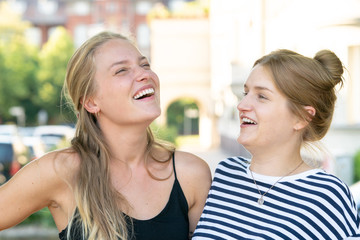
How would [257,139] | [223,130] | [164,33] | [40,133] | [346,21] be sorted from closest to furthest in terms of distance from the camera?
1. [257,139]
2. [346,21]
3. [40,133]
4. [223,130]
5. [164,33]

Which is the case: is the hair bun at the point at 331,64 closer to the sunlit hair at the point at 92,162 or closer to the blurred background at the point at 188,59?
the blurred background at the point at 188,59

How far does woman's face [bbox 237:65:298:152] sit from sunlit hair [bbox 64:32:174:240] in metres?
0.52

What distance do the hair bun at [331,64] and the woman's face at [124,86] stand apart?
0.77m

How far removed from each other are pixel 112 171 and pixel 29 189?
0.41m

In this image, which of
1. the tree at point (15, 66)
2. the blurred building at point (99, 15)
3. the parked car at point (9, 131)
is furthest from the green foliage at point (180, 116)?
the parked car at point (9, 131)

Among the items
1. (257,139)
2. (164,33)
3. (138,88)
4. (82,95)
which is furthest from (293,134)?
(164,33)

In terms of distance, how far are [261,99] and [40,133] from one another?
21920mm

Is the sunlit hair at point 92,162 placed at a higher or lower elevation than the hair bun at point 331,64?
lower

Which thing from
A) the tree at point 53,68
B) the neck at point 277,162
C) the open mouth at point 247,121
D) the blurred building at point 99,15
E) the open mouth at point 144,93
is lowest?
the tree at point 53,68

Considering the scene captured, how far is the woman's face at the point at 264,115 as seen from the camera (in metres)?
2.32

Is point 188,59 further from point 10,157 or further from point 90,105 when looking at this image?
point 90,105

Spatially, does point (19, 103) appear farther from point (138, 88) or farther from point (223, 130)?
point (138, 88)

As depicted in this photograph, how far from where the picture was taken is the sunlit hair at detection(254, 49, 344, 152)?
2.29 meters

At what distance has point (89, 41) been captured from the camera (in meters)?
2.57
